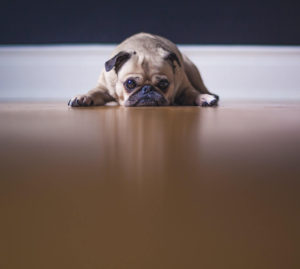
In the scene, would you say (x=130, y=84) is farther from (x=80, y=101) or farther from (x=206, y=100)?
(x=206, y=100)

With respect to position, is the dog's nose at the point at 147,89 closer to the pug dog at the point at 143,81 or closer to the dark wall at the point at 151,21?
the pug dog at the point at 143,81

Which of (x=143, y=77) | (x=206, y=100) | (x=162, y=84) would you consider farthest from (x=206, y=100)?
(x=143, y=77)

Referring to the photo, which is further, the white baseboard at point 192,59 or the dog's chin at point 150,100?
the white baseboard at point 192,59

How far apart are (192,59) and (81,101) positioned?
6.31 feet

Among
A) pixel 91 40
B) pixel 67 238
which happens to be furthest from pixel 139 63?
pixel 67 238

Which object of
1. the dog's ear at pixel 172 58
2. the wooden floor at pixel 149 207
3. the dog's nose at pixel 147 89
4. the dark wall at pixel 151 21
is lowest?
the dog's nose at pixel 147 89

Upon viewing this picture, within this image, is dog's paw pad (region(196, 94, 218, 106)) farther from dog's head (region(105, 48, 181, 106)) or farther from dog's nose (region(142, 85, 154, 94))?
dog's nose (region(142, 85, 154, 94))

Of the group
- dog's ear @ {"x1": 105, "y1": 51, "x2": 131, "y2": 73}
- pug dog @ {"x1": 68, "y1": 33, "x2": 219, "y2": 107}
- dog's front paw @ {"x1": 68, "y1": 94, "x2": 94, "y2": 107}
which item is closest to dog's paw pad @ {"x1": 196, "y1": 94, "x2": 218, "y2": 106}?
pug dog @ {"x1": 68, "y1": 33, "x2": 219, "y2": 107}

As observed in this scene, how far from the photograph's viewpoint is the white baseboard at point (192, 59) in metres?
3.74

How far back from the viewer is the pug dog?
82.9 inches

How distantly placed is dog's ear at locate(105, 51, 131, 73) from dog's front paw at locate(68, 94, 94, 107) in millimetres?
180

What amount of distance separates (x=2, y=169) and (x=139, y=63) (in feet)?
5.63

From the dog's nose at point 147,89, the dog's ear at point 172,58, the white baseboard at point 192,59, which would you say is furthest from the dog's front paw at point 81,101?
the white baseboard at point 192,59

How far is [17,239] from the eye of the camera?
0.30 m
